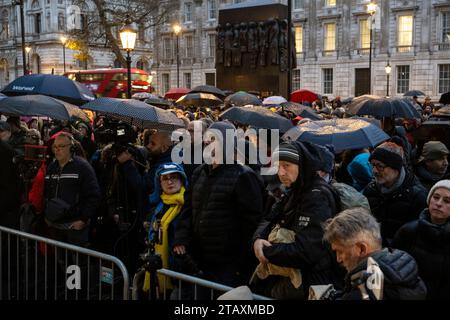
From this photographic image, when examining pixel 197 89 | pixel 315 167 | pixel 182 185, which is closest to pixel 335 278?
pixel 315 167

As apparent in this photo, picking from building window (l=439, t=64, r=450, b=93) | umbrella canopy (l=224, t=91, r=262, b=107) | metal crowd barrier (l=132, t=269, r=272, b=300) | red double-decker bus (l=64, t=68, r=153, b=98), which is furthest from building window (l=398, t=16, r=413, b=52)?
metal crowd barrier (l=132, t=269, r=272, b=300)

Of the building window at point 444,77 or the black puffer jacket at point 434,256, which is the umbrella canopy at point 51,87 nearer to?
the black puffer jacket at point 434,256

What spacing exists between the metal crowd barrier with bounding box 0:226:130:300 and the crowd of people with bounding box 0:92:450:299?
1.17 feet

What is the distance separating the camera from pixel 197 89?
1698 cm

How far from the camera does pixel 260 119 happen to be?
8867mm

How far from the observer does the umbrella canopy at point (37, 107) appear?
7.74 meters

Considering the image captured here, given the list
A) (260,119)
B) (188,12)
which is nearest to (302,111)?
(260,119)

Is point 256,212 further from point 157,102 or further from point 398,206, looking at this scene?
point 157,102

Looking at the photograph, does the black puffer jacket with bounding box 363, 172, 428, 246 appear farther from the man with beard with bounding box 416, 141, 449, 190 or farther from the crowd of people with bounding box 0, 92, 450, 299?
the man with beard with bounding box 416, 141, 449, 190

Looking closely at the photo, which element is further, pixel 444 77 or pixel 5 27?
pixel 5 27

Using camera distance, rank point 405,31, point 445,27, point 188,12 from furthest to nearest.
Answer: point 188,12
point 405,31
point 445,27

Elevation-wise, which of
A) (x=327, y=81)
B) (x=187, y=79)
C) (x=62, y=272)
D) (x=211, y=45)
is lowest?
(x=62, y=272)

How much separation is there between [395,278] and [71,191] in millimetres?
4093
